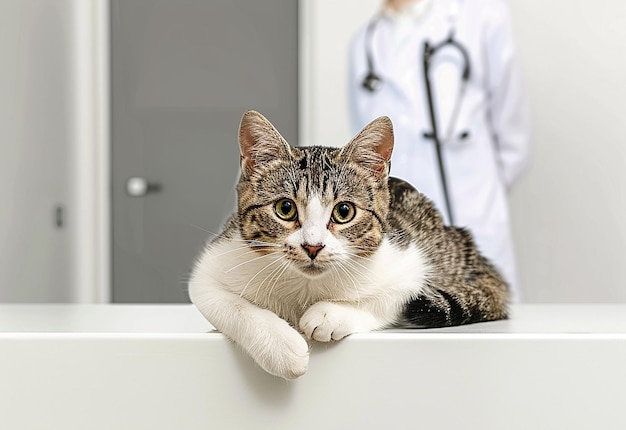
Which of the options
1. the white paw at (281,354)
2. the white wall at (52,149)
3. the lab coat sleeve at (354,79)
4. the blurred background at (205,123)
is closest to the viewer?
the white paw at (281,354)

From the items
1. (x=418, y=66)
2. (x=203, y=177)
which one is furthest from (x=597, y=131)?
(x=203, y=177)

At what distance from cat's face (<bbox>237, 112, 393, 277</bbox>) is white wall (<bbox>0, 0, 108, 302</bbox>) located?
1.09 m

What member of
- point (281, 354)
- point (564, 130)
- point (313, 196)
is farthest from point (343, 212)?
point (564, 130)

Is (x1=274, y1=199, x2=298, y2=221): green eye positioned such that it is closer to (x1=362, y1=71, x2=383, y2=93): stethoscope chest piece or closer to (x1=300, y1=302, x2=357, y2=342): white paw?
(x1=300, y1=302, x2=357, y2=342): white paw

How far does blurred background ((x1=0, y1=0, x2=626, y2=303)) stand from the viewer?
6.89 feet

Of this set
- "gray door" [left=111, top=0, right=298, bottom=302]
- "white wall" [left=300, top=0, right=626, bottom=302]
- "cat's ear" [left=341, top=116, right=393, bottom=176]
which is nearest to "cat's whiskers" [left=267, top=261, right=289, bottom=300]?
"cat's ear" [left=341, top=116, right=393, bottom=176]

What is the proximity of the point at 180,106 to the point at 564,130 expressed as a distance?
49.5 inches

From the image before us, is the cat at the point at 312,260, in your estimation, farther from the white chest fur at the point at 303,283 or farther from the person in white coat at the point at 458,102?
the person in white coat at the point at 458,102

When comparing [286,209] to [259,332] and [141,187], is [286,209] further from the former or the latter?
[141,187]

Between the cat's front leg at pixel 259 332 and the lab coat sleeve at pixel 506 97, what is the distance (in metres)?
1.44

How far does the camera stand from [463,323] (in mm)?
636

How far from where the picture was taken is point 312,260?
0.56 metres

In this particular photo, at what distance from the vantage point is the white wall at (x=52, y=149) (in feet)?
5.22

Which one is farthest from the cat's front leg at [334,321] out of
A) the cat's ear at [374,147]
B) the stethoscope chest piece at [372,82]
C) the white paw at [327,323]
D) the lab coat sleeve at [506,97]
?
the lab coat sleeve at [506,97]
